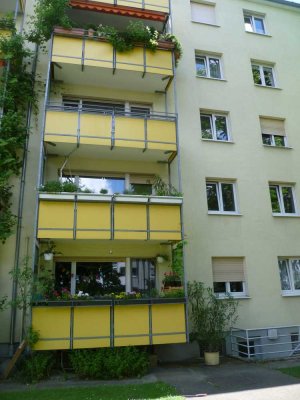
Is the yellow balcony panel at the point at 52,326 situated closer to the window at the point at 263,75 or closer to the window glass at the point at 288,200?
the window glass at the point at 288,200

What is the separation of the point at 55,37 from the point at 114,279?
27.2 feet

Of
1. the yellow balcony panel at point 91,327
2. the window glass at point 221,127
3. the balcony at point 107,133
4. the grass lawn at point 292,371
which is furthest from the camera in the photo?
the window glass at point 221,127

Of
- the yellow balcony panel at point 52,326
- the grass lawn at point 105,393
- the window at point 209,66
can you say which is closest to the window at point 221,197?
the window at point 209,66

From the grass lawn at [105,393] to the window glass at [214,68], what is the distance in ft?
39.9

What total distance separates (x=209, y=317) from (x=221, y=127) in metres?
7.52

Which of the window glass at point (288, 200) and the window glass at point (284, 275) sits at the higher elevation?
the window glass at point (288, 200)

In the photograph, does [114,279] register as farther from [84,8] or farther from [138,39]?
[84,8]

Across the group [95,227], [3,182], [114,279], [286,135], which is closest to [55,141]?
[3,182]

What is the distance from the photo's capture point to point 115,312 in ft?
31.1

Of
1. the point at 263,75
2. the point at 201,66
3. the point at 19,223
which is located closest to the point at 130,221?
the point at 19,223

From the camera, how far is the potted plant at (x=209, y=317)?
1028 cm

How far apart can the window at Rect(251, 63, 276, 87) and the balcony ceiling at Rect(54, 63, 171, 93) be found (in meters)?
4.96

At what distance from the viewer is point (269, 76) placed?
16109 millimetres

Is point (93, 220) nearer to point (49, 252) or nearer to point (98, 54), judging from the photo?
point (49, 252)
